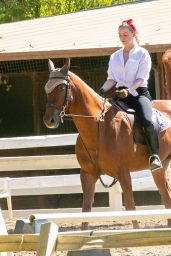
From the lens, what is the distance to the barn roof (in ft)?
49.4

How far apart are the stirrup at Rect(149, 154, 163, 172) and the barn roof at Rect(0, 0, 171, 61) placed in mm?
5308

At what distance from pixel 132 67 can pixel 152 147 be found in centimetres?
103

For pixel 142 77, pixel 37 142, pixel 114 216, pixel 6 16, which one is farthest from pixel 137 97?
pixel 6 16

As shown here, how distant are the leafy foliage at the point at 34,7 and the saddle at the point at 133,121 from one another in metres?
19.1

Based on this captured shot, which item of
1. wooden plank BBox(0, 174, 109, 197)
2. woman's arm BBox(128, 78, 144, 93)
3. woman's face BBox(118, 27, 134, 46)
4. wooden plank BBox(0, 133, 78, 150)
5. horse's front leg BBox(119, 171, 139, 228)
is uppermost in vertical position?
woman's face BBox(118, 27, 134, 46)

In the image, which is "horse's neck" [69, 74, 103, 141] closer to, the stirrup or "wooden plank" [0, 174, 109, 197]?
the stirrup

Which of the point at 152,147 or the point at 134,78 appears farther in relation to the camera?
the point at 152,147

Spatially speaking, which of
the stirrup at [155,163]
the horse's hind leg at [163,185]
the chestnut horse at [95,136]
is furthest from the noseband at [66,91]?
the horse's hind leg at [163,185]

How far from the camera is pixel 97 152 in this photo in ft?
31.9

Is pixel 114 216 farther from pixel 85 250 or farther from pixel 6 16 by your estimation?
pixel 6 16

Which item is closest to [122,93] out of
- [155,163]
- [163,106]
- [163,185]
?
[155,163]

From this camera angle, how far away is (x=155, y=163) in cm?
986

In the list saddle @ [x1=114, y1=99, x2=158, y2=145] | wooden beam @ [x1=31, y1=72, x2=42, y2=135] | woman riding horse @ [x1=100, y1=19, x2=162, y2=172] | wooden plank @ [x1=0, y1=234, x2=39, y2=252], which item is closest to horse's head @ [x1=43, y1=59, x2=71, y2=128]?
woman riding horse @ [x1=100, y1=19, x2=162, y2=172]

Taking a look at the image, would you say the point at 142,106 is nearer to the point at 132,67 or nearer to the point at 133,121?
the point at 133,121
